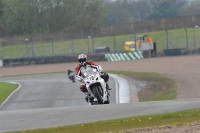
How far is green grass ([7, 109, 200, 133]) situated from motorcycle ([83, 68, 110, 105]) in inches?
158

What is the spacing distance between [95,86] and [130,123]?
4756 mm

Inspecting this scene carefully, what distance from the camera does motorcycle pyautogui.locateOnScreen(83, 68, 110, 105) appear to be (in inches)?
622

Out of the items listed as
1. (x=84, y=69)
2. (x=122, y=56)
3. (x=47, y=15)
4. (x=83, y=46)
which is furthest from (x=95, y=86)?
(x=47, y=15)

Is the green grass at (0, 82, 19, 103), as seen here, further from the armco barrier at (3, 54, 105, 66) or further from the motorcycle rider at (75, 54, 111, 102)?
the armco barrier at (3, 54, 105, 66)

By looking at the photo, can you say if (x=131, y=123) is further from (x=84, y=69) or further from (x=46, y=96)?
(x=46, y=96)

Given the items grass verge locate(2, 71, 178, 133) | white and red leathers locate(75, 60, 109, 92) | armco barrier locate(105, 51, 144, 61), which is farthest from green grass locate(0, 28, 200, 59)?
grass verge locate(2, 71, 178, 133)

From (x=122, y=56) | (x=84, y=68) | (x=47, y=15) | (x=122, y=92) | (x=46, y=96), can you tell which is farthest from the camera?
(x=47, y=15)

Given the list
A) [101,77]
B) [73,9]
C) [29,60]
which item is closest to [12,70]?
[29,60]

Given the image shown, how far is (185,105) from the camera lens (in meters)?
13.8

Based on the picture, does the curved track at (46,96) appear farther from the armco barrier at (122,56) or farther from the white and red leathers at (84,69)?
the armco barrier at (122,56)

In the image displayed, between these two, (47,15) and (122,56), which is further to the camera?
(47,15)

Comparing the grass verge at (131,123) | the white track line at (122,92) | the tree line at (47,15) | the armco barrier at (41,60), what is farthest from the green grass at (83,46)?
the grass verge at (131,123)

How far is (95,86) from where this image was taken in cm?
1584

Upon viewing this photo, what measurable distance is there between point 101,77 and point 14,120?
147 inches
